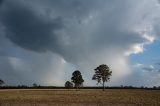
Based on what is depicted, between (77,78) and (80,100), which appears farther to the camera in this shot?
(77,78)

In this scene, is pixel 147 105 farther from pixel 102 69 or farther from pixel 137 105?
pixel 102 69

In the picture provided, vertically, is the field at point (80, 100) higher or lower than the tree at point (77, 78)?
lower

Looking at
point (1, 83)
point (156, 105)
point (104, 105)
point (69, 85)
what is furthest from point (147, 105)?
point (1, 83)

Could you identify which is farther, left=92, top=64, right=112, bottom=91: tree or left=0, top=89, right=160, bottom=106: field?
left=92, top=64, right=112, bottom=91: tree

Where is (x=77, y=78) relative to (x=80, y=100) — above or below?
above

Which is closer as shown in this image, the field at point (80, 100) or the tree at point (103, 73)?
the field at point (80, 100)

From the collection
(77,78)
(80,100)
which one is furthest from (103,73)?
(80,100)

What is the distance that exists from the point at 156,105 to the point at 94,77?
344 feet

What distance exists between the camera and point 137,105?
42500 mm

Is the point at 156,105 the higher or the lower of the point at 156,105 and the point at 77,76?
the lower

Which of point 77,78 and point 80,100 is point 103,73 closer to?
point 77,78

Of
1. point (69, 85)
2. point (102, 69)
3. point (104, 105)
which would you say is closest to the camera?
point (104, 105)

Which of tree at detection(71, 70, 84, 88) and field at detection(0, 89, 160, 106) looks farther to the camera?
tree at detection(71, 70, 84, 88)

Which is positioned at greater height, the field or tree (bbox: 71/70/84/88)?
tree (bbox: 71/70/84/88)
